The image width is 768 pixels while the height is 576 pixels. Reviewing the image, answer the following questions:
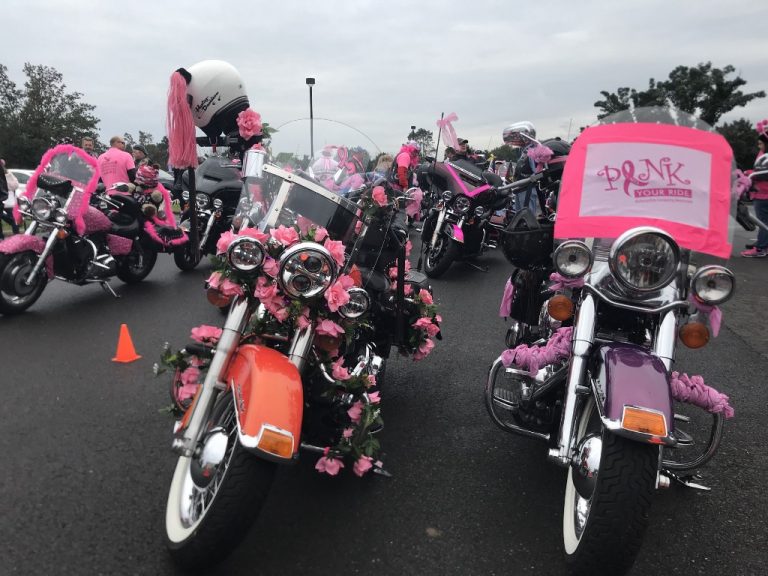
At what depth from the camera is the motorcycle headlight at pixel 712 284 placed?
2.11 m

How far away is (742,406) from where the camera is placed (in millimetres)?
3666

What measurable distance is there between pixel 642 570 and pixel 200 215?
6.81m

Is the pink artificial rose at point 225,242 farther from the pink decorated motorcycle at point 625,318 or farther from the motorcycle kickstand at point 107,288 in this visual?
Result: the motorcycle kickstand at point 107,288

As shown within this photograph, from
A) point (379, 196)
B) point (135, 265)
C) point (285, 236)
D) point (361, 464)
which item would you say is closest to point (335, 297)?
point (285, 236)

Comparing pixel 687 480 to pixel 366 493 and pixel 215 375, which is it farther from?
pixel 215 375

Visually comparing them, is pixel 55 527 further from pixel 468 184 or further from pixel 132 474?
pixel 468 184

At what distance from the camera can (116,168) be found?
6.51 meters

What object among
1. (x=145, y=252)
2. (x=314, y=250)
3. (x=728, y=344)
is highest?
(x=314, y=250)

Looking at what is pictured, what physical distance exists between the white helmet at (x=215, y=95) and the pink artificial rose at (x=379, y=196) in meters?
1.81

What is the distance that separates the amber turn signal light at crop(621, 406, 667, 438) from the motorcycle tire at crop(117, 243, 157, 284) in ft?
19.6

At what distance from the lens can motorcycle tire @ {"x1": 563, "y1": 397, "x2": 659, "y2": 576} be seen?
69.1 inches

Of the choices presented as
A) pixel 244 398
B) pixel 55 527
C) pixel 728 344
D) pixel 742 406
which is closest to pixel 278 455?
pixel 244 398

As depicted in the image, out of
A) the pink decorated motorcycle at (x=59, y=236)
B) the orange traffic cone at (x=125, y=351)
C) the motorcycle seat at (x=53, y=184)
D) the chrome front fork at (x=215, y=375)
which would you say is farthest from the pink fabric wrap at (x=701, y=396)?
the motorcycle seat at (x=53, y=184)

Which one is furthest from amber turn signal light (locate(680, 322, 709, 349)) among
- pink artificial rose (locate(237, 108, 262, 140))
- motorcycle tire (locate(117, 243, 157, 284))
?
motorcycle tire (locate(117, 243, 157, 284))
